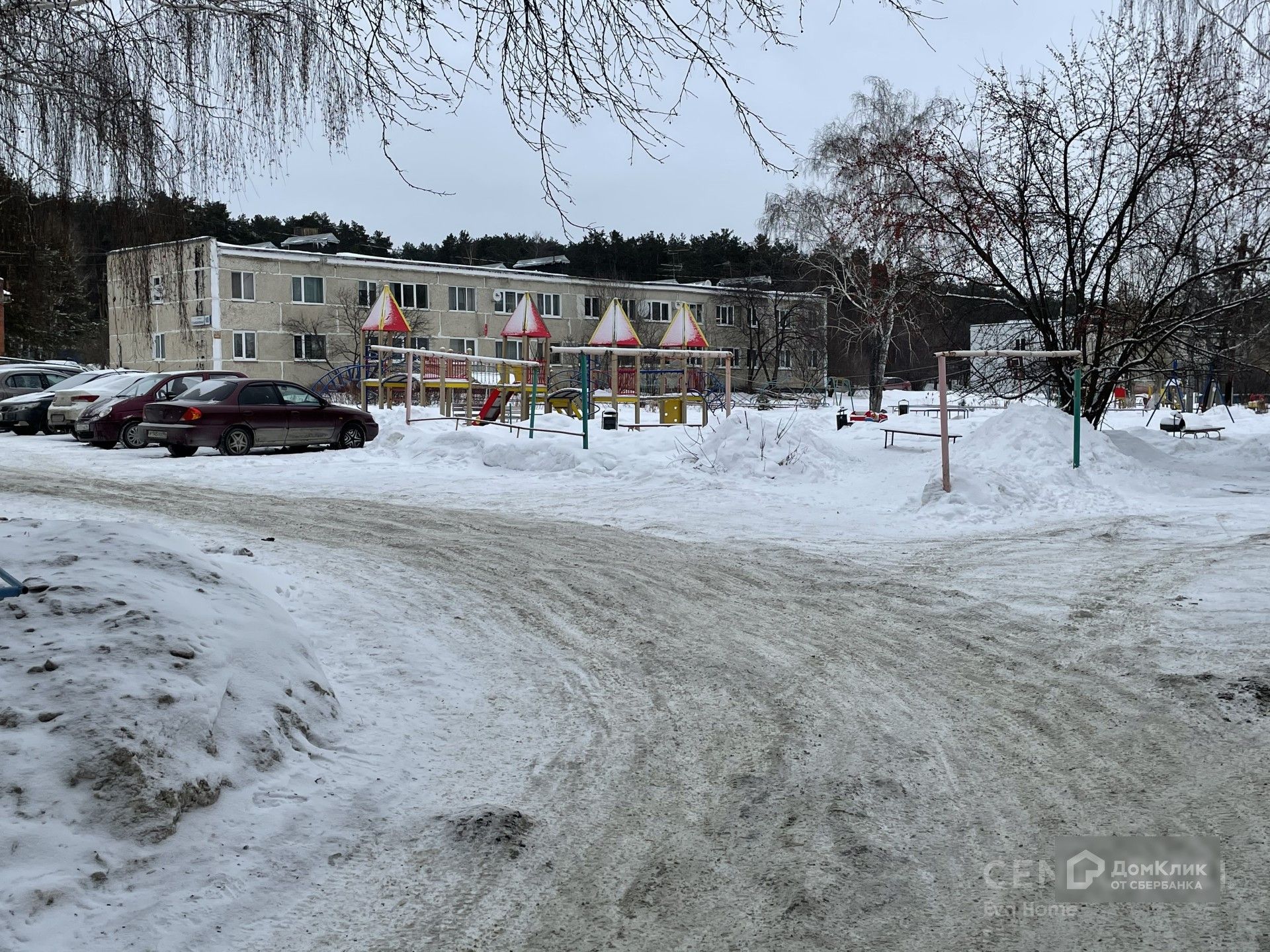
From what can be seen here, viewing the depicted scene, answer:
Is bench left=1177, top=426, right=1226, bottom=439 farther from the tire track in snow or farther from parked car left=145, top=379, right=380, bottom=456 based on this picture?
parked car left=145, top=379, right=380, bottom=456

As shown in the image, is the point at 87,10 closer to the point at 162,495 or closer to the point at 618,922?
the point at 618,922

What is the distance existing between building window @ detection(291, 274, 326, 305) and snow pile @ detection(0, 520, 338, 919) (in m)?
51.2

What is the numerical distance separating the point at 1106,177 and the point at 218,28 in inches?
574

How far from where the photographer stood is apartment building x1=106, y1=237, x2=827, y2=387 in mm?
52031

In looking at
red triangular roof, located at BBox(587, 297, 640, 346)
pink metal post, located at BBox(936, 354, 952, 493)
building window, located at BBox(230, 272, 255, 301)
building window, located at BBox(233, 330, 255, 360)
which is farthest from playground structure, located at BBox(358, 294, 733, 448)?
building window, located at BBox(230, 272, 255, 301)

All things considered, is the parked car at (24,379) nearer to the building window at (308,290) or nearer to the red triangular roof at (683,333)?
the red triangular roof at (683,333)

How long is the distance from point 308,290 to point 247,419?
3744cm

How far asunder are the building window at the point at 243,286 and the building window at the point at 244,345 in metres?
1.62

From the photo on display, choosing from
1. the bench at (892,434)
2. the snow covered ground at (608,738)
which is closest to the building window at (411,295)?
the bench at (892,434)

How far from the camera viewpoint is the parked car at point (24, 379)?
2745 cm

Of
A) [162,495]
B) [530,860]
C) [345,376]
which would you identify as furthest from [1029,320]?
[345,376]

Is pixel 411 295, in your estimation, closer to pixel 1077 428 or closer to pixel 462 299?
pixel 462 299

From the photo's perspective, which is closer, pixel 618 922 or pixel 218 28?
pixel 618 922

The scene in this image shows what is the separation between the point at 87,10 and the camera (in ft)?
17.5
